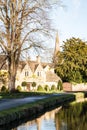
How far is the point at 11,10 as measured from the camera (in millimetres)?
54969

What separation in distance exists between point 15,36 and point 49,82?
4214 cm

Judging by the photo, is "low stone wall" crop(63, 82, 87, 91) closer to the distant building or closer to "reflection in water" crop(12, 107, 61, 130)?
the distant building

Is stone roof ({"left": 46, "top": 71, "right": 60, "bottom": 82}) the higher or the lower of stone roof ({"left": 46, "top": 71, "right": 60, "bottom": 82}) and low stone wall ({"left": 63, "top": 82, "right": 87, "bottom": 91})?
the higher

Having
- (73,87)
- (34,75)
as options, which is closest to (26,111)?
(34,75)

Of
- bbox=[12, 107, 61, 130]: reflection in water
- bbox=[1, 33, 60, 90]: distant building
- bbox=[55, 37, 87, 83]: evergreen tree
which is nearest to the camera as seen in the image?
bbox=[12, 107, 61, 130]: reflection in water

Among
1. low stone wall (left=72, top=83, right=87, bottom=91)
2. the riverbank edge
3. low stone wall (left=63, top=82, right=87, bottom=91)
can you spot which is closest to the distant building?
low stone wall (left=63, top=82, right=87, bottom=91)

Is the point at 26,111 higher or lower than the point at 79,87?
lower

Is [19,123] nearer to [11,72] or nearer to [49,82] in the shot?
[11,72]

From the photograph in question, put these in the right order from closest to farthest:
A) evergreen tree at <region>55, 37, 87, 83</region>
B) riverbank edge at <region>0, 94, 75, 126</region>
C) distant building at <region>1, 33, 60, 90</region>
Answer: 1. riverbank edge at <region>0, 94, 75, 126</region>
2. distant building at <region>1, 33, 60, 90</region>
3. evergreen tree at <region>55, 37, 87, 83</region>

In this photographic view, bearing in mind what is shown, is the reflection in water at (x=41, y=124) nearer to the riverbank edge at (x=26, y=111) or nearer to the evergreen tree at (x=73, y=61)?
the riverbank edge at (x=26, y=111)

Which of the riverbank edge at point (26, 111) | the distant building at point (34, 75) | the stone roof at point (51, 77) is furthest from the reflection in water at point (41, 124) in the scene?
the stone roof at point (51, 77)

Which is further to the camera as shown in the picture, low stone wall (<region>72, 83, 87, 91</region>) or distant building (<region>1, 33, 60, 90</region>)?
low stone wall (<region>72, 83, 87, 91</region>)

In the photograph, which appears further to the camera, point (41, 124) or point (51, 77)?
point (51, 77)

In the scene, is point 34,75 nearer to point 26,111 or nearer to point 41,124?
point 26,111
